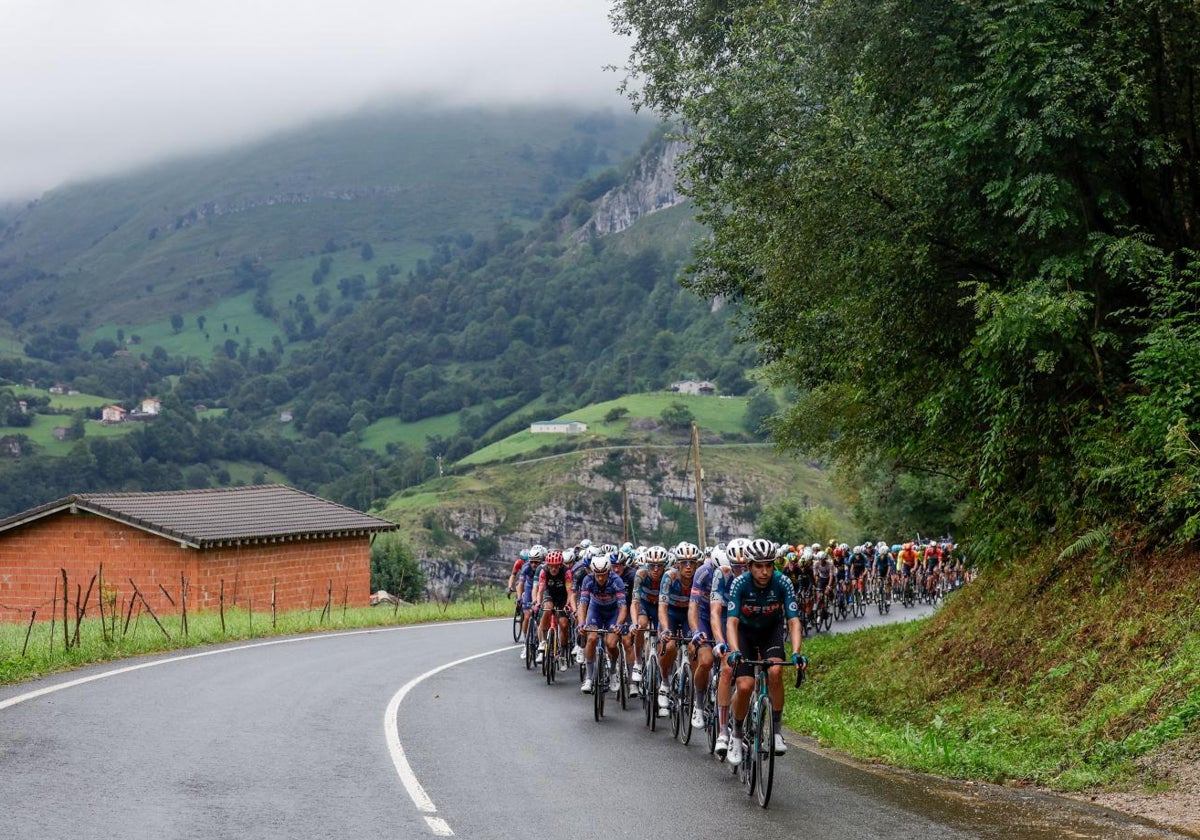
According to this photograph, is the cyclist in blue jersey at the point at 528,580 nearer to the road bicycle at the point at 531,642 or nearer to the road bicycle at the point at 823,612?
the road bicycle at the point at 531,642

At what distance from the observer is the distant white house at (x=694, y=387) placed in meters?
187

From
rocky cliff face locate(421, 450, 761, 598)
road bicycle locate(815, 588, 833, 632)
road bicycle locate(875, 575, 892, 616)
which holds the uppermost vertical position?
road bicycle locate(815, 588, 833, 632)

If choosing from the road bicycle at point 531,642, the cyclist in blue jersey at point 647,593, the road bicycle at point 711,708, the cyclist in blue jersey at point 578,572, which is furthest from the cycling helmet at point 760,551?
the road bicycle at point 531,642

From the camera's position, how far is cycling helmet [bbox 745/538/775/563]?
31.1ft

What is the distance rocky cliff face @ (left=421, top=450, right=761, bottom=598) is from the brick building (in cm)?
8927

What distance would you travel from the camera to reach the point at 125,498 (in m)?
40.8

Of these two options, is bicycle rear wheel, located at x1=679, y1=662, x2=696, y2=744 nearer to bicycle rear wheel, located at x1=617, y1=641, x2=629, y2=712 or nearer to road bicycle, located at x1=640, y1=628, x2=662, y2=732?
road bicycle, located at x1=640, y1=628, x2=662, y2=732

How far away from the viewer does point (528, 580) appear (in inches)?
814

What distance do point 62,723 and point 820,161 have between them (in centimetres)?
1044

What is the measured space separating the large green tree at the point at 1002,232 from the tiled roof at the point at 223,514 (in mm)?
25869

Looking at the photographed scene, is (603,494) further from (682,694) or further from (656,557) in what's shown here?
(682,694)

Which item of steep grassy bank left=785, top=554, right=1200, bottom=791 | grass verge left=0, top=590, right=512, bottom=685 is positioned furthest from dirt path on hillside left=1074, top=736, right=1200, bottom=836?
grass verge left=0, top=590, right=512, bottom=685

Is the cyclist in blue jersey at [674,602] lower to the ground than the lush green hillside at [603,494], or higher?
higher

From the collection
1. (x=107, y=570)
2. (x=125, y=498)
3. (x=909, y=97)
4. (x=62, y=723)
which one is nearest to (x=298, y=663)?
(x=62, y=723)
